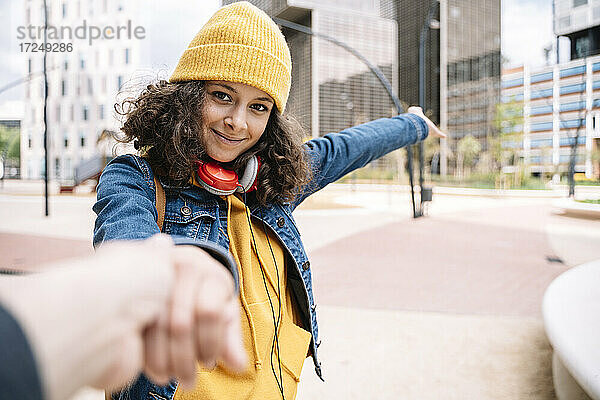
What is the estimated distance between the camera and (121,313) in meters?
0.27

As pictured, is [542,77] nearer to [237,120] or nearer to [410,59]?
[237,120]

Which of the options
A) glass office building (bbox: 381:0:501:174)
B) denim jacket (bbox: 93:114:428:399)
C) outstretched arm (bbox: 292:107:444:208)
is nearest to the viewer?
denim jacket (bbox: 93:114:428:399)

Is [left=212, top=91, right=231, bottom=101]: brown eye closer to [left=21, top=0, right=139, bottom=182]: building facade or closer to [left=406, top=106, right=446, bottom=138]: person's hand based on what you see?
[left=406, top=106, right=446, bottom=138]: person's hand

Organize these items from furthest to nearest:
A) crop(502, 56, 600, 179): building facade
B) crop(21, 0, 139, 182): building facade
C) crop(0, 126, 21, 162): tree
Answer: crop(21, 0, 139, 182): building facade, crop(0, 126, 21, 162): tree, crop(502, 56, 600, 179): building facade

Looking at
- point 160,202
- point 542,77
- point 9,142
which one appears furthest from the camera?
point 9,142

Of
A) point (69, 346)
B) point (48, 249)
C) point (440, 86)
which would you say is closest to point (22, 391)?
point (69, 346)

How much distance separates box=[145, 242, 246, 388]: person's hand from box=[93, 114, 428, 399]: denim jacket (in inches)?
8.1

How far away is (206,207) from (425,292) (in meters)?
4.01

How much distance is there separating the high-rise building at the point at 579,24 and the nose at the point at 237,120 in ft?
20.5

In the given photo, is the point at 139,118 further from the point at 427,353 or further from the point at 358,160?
the point at 427,353

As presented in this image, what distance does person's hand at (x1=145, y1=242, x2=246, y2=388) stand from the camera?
0.98 feet

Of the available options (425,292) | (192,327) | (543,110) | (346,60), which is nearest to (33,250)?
(425,292)

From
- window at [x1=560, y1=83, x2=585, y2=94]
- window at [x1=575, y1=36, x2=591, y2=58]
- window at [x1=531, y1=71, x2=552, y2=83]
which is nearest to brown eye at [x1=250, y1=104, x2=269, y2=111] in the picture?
window at [x1=575, y1=36, x2=591, y2=58]

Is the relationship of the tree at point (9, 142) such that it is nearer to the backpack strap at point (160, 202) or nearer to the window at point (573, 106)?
the window at point (573, 106)
